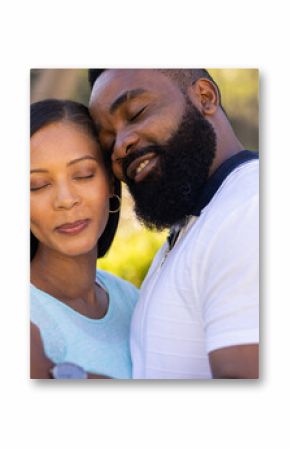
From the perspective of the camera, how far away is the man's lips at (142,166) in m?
2.71

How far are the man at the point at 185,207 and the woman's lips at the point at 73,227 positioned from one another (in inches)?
8.0

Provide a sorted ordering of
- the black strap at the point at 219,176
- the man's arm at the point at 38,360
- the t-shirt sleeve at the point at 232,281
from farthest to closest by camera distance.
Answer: the man's arm at the point at 38,360 < the black strap at the point at 219,176 < the t-shirt sleeve at the point at 232,281

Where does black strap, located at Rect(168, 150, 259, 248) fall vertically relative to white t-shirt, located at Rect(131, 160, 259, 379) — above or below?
above

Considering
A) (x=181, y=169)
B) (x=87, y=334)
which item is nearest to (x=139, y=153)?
(x=181, y=169)

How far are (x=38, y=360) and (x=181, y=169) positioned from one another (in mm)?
866

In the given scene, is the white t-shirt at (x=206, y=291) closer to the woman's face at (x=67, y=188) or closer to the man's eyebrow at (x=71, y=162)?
the woman's face at (x=67, y=188)

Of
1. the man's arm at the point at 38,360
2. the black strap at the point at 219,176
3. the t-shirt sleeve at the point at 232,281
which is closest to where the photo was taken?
the t-shirt sleeve at the point at 232,281

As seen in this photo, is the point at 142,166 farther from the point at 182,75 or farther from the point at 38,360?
the point at 38,360

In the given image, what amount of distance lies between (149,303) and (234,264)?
36 cm

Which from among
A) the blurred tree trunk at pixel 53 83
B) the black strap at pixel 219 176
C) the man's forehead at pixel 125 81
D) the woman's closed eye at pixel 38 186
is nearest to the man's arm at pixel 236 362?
the black strap at pixel 219 176

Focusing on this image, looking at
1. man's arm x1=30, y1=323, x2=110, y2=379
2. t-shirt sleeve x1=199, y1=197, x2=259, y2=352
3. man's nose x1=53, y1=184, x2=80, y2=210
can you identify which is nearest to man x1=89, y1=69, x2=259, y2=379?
t-shirt sleeve x1=199, y1=197, x2=259, y2=352

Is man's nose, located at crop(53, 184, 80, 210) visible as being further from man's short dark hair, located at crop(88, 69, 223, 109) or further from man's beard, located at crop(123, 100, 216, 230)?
man's short dark hair, located at crop(88, 69, 223, 109)

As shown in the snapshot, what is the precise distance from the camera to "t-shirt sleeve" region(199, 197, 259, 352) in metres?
2.53
